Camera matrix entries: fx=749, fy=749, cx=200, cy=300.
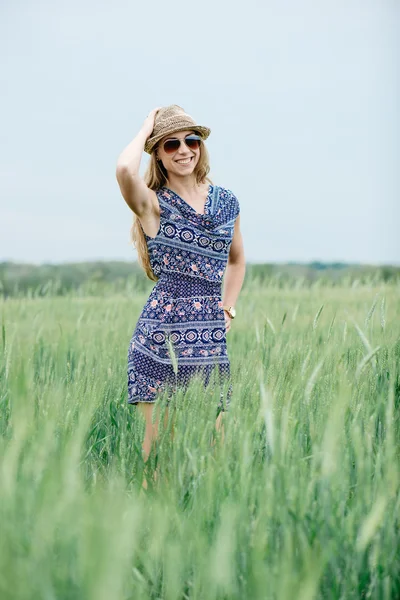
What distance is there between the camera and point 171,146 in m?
2.78

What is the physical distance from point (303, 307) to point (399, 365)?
337cm

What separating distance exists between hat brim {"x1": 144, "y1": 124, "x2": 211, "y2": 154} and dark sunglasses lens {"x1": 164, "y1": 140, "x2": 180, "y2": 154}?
3 centimetres

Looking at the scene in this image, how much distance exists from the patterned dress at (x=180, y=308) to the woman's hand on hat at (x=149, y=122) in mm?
235

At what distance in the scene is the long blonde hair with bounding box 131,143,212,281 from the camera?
284 centimetres

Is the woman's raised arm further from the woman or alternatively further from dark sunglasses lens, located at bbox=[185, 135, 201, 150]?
dark sunglasses lens, located at bbox=[185, 135, 201, 150]

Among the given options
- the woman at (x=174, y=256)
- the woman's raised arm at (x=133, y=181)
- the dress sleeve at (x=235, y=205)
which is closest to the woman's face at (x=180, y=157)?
the woman at (x=174, y=256)

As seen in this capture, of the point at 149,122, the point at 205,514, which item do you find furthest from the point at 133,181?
the point at 205,514

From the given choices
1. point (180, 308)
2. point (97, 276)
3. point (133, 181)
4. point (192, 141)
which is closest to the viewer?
point (133, 181)

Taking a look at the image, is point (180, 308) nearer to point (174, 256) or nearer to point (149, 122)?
point (174, 256)

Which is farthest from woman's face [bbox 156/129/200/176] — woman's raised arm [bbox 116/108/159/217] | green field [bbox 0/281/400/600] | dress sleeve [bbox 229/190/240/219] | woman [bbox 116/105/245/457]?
green field [bbox 0/281/400/600]

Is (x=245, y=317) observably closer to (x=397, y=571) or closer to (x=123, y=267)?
(x=397, y=571)

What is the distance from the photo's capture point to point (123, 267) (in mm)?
9102

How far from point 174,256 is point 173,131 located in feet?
1.53

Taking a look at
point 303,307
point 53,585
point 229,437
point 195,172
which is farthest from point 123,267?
point 53,585
